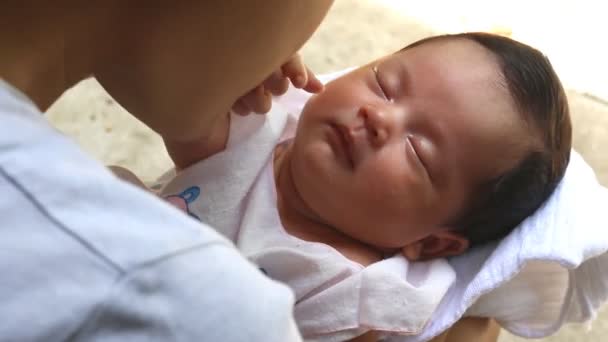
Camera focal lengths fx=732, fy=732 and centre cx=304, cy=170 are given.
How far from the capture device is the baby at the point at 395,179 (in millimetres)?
744

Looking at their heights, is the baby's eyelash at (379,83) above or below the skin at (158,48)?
below

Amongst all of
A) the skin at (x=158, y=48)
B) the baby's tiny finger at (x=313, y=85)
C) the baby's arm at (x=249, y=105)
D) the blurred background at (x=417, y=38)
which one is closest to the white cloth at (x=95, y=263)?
the skin at (x=158, y=48)

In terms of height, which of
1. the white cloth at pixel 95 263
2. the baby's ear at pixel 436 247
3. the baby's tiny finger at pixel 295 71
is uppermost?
the white cloth at pixel 95 263

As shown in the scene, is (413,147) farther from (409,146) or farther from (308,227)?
(308,227)

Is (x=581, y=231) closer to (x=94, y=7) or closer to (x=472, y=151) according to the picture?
(x=472, y=151)

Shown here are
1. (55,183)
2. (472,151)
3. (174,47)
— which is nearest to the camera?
(55,183)

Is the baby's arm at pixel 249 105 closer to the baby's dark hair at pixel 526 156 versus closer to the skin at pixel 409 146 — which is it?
the skin at pixel 409 146

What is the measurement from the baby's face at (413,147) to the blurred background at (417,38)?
0.49 m

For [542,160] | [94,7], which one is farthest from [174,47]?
[542,160]

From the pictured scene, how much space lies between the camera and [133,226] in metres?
0.38

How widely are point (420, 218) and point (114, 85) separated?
36 centimetres

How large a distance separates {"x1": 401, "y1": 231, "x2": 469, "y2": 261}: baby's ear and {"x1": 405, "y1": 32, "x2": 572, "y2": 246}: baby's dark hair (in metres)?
0.01

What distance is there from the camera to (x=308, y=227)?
0.79 metres

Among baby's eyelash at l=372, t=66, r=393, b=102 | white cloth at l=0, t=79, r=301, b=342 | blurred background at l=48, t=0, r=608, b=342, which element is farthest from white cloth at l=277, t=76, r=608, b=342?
white cloth at l=0, t=79, r=301, b=342
